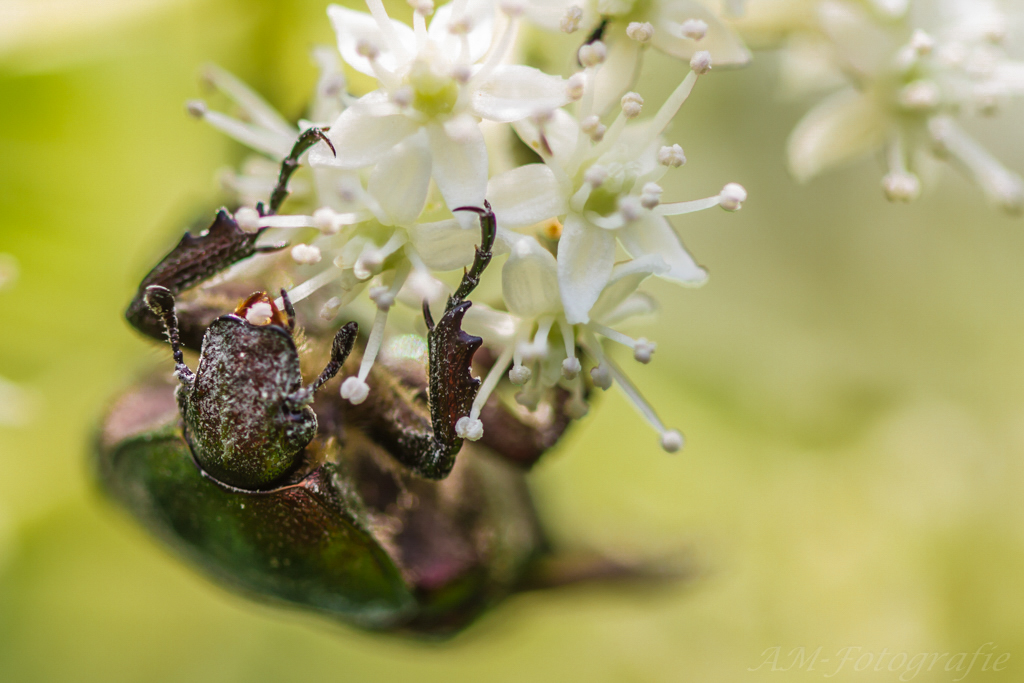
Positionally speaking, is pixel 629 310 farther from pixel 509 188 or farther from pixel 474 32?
pixel 474 32

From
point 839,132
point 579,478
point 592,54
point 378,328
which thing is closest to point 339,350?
point 378,328

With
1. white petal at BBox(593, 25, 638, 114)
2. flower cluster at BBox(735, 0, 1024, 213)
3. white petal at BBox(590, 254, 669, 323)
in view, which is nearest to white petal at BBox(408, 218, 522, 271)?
white petal at BBox(590, 254, 669, 323)

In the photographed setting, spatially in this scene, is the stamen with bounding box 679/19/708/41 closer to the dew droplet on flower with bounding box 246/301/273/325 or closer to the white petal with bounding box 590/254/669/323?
the white petal with bounding box 590/254/669/323

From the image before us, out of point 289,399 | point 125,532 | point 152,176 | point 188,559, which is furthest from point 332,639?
point 289,399

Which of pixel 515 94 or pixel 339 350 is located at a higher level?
pixel 515 94

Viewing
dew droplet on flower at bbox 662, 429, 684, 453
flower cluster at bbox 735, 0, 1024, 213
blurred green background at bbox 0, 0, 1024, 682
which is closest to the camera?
Answer: dew droplet on flower at bbox 662, 429, 684, 453
